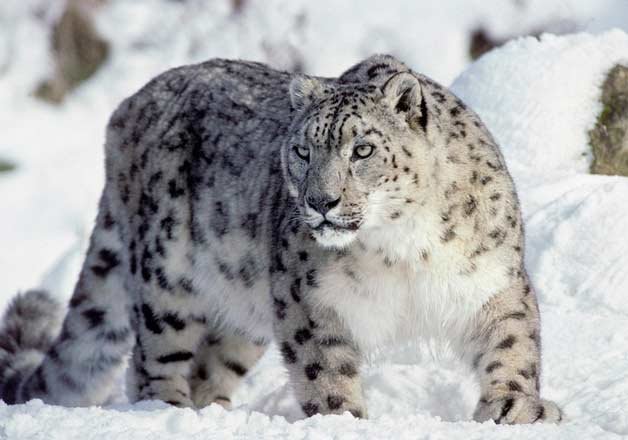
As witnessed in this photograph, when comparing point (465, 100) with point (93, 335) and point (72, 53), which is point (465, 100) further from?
point (72, 53)

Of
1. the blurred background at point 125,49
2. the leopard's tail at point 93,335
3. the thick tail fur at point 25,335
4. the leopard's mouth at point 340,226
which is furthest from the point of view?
the blurred background at point 125,49

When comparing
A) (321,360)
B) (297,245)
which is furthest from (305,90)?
(321,360)

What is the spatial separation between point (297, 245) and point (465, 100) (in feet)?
8.79

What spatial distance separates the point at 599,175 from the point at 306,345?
249 centimetres

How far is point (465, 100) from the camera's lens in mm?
7660

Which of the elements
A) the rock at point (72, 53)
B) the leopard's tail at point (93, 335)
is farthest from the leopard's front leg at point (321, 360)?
the rock at point (72, 53)

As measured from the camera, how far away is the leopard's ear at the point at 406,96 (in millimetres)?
4891

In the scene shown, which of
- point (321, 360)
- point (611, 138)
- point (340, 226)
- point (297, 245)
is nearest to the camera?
point (340, 226)

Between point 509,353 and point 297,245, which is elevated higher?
point 297,245

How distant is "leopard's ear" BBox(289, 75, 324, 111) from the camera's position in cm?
512

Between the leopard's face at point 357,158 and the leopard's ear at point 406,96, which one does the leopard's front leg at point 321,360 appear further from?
the leopard's ear at point 406,96

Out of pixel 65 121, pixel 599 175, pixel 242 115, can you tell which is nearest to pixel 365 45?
pixel 65 121

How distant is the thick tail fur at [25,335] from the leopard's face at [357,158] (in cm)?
249

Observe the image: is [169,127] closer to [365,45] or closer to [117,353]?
[117,353]
